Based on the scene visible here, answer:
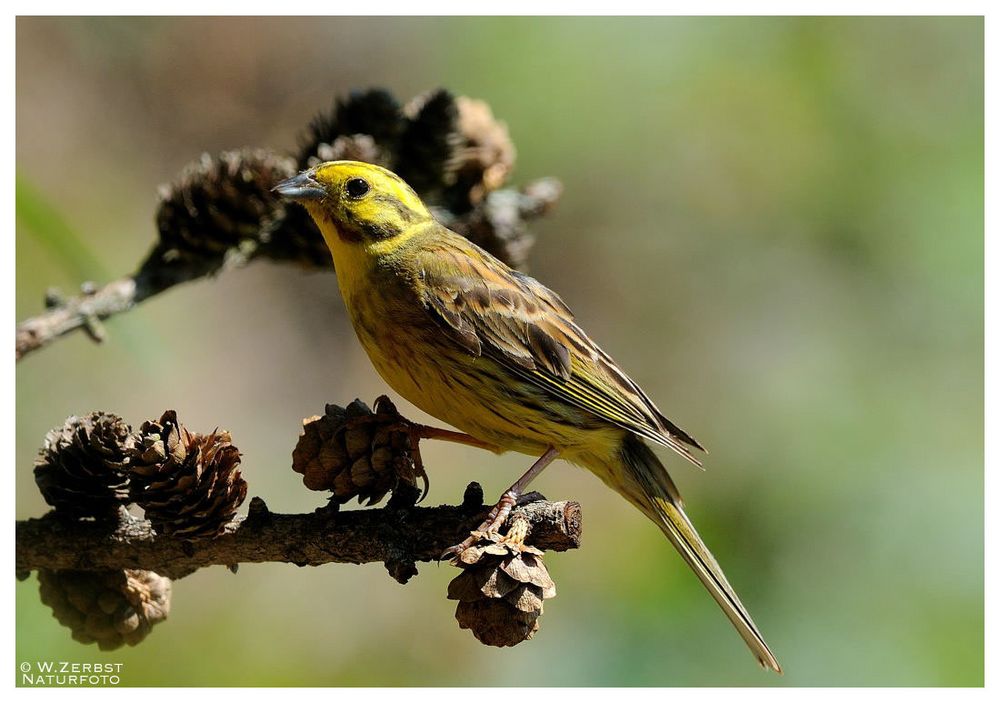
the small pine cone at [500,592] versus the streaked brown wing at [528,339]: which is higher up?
the streaked brown wing at [528,339]

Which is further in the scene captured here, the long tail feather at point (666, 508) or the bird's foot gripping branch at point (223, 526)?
the long tail feather at point (666, 508)

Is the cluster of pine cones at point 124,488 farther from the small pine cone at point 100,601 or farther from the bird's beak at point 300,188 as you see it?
the bird's beak at point 300,188

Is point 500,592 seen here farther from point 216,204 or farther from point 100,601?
point 216,204

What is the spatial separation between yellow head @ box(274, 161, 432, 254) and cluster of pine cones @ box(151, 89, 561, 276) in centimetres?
12

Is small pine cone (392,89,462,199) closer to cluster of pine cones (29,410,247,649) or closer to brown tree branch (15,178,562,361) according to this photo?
brown tree branch (15,178,562,361)

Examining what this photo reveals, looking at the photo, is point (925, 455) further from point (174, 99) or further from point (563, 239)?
point (174, 99)

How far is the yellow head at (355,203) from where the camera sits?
246 centimetres

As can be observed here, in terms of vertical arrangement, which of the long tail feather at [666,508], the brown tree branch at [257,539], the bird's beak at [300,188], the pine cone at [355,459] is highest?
the bird's beak at [300,188]

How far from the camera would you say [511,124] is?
14.0 feet

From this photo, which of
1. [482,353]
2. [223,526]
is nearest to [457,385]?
[482,353]

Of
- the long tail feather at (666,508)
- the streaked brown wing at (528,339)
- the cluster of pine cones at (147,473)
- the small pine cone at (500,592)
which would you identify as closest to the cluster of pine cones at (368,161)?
the streaked brown wing at (528,339)

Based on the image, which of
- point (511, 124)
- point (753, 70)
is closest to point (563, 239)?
point (511, 124)

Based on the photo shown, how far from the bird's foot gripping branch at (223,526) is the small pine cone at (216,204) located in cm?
82

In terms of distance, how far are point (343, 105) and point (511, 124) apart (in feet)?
5.09
